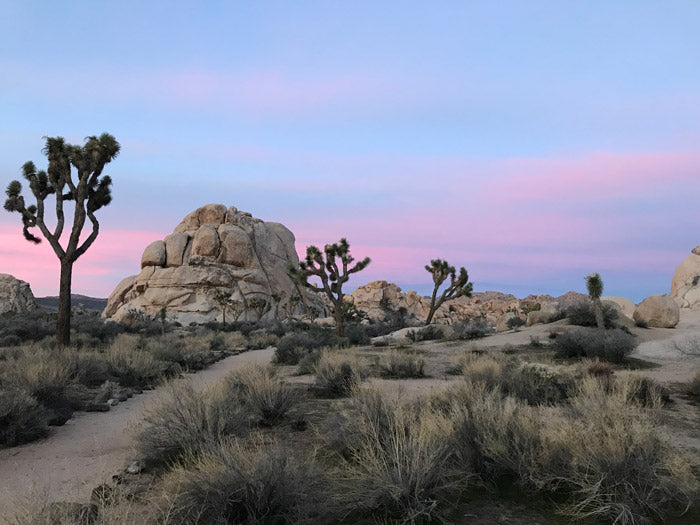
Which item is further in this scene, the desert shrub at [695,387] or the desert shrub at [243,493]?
the desert shrub at [695,387]

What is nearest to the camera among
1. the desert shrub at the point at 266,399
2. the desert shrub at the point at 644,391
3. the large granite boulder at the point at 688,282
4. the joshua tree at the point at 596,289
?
the desert shrub at the point at 266,399

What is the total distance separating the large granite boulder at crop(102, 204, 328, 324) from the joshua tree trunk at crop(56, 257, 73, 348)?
42631 millimetres

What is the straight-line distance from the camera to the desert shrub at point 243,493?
363 cm

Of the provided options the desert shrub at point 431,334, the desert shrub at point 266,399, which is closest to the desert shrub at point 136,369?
the desert shrub at point 266,399

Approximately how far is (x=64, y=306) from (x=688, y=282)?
51871 mm

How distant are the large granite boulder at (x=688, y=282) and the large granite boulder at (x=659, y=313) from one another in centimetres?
2248

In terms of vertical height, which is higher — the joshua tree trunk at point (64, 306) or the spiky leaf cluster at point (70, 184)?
the spiky leaf cluster at point (70, 184)

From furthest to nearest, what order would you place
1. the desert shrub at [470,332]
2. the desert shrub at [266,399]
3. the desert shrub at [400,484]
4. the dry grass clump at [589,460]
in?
the desert shrub at [470,332] → the desert shrub at [266,399] → the dry grass clump at [589,460] → the desert shrub at [400,484]

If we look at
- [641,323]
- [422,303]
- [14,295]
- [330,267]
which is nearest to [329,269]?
[330,267]

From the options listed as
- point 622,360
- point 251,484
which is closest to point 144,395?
point 251,484

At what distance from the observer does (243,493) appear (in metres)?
3.76

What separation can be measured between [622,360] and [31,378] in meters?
15.8

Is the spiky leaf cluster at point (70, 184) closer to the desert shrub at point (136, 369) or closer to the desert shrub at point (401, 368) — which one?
the desert shrub at point (136, 369)

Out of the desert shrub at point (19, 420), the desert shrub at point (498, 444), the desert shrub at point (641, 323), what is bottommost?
the desert shrub at point (19, 420)
